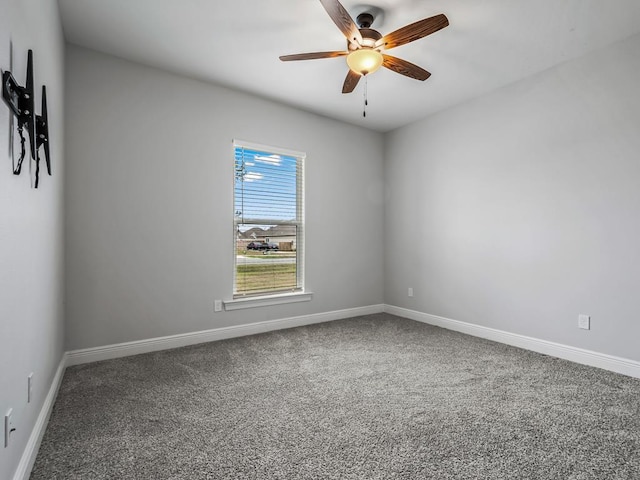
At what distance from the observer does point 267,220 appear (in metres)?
3.93

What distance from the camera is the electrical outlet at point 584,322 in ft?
9.52

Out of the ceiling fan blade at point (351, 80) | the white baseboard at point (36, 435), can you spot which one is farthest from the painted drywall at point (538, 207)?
the white baseboard at point (36, 435)

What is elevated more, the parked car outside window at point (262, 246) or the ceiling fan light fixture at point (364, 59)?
the ceiling fan light fixture at point (364, 59)

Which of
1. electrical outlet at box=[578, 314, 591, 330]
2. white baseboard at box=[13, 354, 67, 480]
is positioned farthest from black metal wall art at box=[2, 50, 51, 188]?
electrical outlet at box=[578, 314, 591, 330]

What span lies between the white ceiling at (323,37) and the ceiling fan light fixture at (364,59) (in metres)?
0.29

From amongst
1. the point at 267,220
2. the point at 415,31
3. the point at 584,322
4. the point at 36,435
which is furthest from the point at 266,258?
the point at 584,322

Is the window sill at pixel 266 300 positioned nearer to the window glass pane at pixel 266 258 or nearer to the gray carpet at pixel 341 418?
the window glass pane at pixel 266 258

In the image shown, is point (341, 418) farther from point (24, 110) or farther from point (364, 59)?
point (364, 59)

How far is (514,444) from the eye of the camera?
1739mm

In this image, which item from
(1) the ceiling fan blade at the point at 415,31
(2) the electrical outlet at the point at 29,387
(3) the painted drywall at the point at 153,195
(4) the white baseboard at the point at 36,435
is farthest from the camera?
(3) the painted drywall at the point at 153,195

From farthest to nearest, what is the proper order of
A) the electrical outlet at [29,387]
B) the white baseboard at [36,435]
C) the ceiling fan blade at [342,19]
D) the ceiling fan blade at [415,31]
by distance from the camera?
the ceiling fan blade at [415,31]
the ceiling fan blade at [342,19]
the electrical outlet at [29,387]
the white baseboard at [36,435]

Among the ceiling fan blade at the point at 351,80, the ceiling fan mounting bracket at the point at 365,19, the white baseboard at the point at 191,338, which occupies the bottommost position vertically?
the white baseboard at the point at 191,338

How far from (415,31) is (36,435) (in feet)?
10.1

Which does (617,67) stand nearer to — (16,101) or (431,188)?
(431,188)
